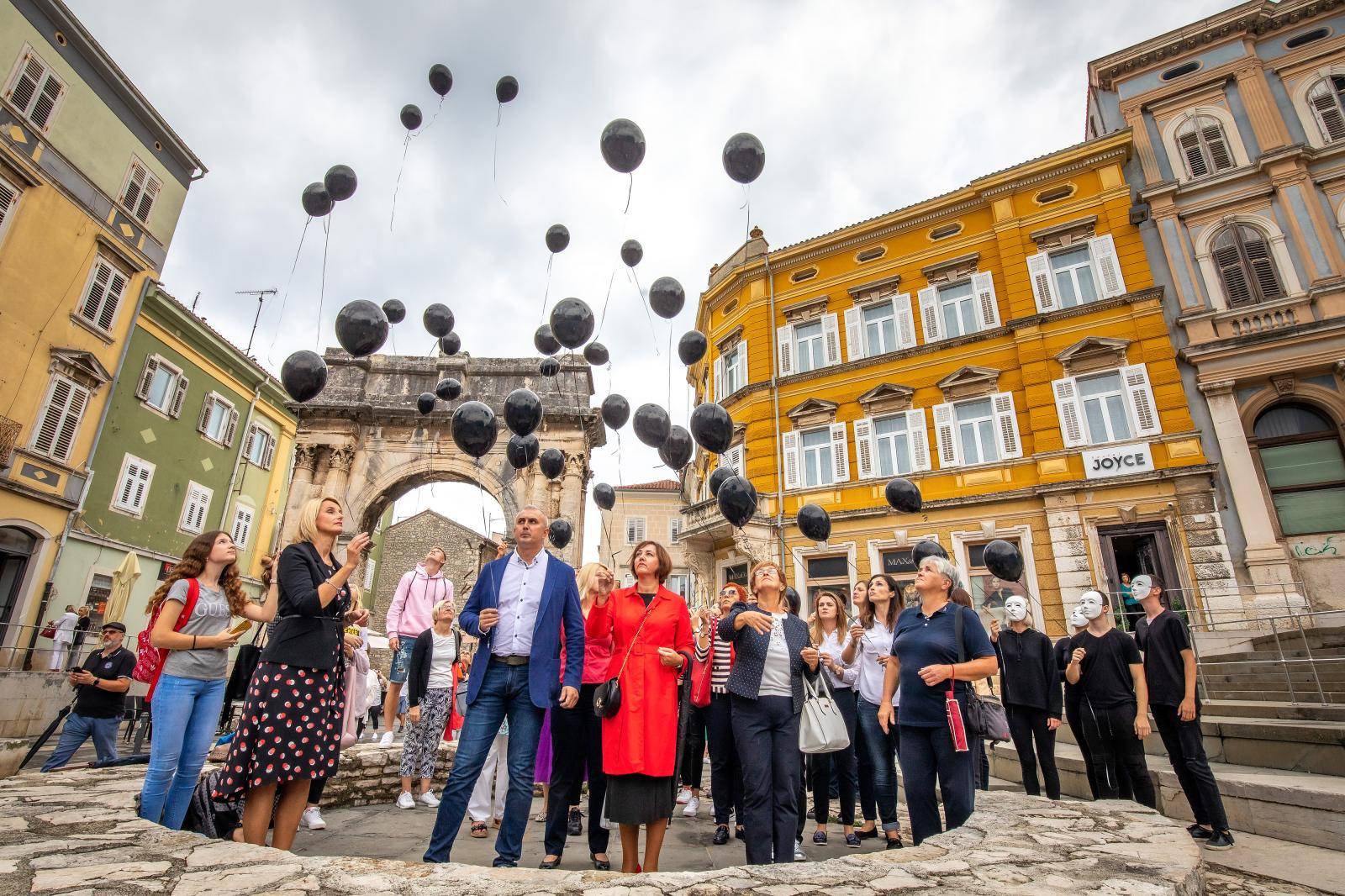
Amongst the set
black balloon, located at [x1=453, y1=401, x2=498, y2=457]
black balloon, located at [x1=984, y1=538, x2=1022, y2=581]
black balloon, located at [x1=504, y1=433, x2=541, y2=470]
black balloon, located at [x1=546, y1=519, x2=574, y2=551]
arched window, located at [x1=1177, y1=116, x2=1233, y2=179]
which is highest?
arched window, located at [x1=1177, y1=116, x2=1233, y2=179]

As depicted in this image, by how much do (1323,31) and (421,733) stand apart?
74.9 feet

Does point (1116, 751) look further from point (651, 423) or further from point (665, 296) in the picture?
point (665, 296)

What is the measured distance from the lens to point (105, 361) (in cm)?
1598

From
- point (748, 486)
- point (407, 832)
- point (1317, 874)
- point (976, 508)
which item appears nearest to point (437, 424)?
point (748, 486)

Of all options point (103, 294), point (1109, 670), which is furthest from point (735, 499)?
point (103, 294)

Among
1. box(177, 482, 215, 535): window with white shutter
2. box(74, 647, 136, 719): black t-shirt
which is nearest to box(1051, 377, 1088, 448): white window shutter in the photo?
box(74, 647, 136, 719): black t-shirt

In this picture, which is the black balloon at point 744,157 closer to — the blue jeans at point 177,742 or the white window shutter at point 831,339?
the blue jeans at point 177,742

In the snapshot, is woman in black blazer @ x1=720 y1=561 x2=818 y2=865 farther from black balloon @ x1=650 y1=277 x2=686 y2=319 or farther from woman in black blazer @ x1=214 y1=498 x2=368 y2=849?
black balloon @ x1=650 y1=277 x2=686 y2=319

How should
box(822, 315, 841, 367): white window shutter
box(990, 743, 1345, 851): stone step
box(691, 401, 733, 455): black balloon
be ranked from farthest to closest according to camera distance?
1. box(822, 315, 841, 367): white window shutter
2. box(691, 401, 733, 455): black balloon
3. box(990, 743, 1345, 851): stone step

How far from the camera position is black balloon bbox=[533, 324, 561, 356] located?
11445mm

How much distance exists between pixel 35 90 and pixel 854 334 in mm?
20256

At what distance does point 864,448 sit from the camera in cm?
1656

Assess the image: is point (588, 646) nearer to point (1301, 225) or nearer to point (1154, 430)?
point (1154, 430)

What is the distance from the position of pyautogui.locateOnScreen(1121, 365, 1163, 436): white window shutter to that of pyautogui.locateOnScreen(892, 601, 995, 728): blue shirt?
1273 centimetres
